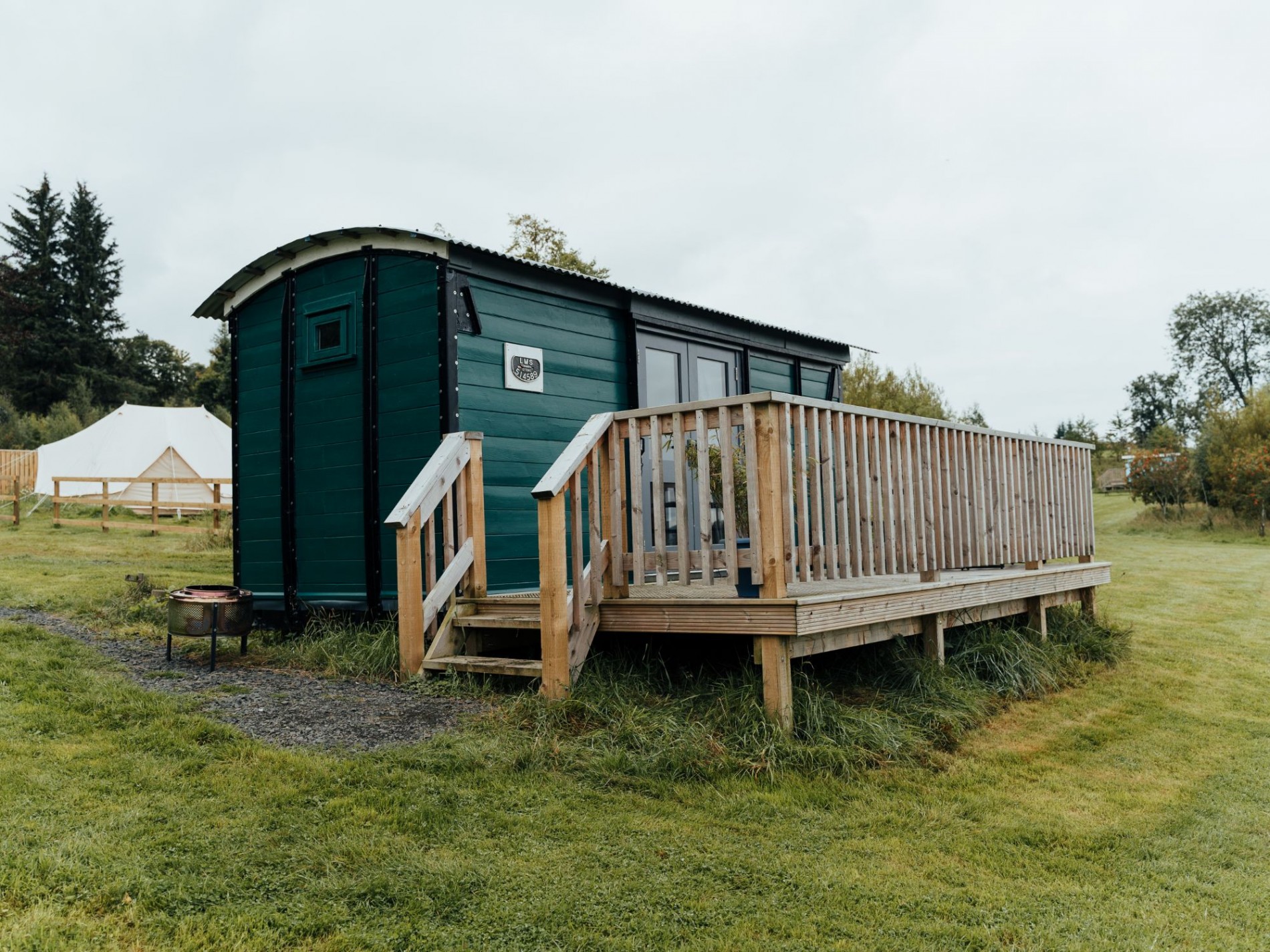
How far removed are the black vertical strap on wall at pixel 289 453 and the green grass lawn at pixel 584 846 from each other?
2.10 m

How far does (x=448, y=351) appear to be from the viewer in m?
6.23

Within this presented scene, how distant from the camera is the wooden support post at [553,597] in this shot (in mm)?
4648

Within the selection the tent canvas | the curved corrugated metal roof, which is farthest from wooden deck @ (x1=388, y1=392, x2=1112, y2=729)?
the tent canvas

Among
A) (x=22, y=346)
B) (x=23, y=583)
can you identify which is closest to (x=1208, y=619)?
(x=23, y=583)

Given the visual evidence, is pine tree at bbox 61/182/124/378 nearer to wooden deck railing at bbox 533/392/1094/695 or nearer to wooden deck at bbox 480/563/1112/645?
wooden deck at bbox 480/563/1112/645

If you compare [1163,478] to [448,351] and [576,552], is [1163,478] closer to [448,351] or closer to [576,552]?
[448,351]

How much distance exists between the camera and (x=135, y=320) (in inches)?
1594

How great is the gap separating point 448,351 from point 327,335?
138 centimetres

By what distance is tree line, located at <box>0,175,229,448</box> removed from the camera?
119ft

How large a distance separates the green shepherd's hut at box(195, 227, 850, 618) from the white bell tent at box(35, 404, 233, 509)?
45.1ft

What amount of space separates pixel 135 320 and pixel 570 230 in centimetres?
2771

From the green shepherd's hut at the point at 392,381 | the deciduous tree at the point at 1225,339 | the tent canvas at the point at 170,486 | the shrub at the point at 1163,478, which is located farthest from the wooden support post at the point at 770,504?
the deciduous tree at the point at 1225,339

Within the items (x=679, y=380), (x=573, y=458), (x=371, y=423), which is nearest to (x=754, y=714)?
(x=573, y=458)

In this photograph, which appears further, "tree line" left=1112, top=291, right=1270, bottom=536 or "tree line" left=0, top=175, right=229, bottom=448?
"tree line" left=0, top=175, right=229, bottom=448
